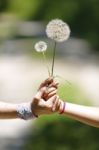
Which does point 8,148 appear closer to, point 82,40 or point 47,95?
point 47,95

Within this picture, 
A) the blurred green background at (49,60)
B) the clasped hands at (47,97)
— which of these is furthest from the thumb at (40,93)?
the blurred green background at (49,60)

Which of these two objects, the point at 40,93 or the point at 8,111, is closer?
the point at 40,93

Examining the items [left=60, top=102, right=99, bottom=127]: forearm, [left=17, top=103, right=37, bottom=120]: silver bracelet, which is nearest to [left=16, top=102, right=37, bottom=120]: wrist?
[left=17, top=103, right=37, bottom=120]: silver bracelet

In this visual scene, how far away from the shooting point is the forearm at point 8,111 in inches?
80.7

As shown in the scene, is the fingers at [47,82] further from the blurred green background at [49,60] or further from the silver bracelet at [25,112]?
the blurred green background at [49,60]

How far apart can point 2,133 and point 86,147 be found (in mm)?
1085

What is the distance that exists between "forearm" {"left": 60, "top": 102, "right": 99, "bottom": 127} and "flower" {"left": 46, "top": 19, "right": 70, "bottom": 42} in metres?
0.20

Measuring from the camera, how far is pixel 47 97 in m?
1.96

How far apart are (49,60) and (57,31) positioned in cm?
646

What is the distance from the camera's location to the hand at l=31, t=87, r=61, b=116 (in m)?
1.96

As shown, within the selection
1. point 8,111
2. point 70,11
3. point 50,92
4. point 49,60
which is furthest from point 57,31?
point 70,11

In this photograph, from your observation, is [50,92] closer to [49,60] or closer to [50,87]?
[50,87]

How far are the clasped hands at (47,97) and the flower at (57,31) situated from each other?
124 mm

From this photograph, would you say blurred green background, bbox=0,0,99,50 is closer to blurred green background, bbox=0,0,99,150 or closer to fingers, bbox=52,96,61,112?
blurred green background, bbox=0,0,99,150
